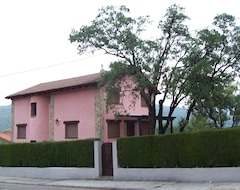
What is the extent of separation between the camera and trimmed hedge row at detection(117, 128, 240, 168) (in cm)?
1455

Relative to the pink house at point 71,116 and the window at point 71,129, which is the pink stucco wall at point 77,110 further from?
the window at point 71,129

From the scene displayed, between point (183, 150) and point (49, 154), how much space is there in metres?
8.97

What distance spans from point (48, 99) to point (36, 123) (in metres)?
2.24

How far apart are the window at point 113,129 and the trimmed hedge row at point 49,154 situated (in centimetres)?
533

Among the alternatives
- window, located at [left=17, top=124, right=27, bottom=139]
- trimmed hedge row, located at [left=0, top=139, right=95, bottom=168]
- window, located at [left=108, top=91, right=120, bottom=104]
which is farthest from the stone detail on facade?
window, located at [left=17, top=124, right=27, bottom=139]

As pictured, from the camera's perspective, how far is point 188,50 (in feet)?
65.2

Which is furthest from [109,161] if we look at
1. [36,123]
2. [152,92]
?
[36,123]

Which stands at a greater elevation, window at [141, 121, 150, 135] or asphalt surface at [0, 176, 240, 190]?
window at [141, 121, 150, 135]

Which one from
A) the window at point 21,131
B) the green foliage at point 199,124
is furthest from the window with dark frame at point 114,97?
the green foliage at point 199,124

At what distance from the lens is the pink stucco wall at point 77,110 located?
1006 inches

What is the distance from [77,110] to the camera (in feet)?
87.4

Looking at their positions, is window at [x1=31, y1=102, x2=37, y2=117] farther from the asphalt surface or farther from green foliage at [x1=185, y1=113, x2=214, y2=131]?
green foliage at [x1=185, y1=113, x2=214, y2=131]

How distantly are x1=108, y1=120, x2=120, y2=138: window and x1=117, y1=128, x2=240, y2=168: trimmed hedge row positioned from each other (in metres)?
7.15

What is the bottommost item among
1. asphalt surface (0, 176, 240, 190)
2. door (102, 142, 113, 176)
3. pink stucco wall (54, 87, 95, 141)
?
asphalt surface (0, 176, 240, 190)
